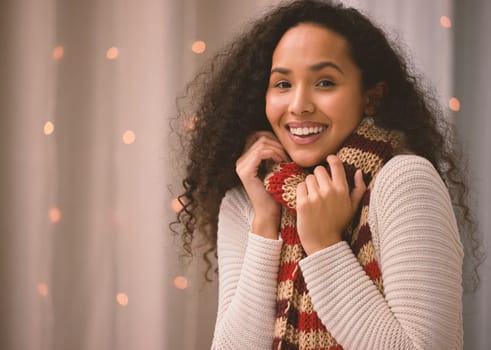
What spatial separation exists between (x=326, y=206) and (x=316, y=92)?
24 cm

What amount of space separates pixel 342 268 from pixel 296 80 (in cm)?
40

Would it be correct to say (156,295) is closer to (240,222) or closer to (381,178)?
(240,222)

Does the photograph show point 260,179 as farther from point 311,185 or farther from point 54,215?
point 54,215

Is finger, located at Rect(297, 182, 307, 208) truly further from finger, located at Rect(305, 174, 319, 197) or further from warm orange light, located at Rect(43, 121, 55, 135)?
warm orange light, located at Rect(43, 121, 55, 135)

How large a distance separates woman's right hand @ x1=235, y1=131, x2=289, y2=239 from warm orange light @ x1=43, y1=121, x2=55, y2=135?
88 cm

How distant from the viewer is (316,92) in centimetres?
121

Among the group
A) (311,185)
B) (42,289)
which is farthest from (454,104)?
(42,289)

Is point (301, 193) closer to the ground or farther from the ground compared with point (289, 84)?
closer to the ground

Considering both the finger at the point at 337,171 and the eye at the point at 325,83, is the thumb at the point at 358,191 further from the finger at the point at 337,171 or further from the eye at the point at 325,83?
the eye at the point at 325,83

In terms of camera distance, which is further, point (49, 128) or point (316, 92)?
point (49, 128)

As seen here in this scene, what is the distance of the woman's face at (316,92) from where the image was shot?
3.92 ft

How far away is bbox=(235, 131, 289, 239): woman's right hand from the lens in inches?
50.3

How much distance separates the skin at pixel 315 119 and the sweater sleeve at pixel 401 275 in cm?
6

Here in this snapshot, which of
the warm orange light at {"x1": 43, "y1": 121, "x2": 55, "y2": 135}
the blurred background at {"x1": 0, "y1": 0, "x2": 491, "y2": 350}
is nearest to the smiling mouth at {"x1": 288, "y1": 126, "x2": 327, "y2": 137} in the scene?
the blurred background at {"x1": 0, "y1": 0, "x2": 491, "y2": 350}
